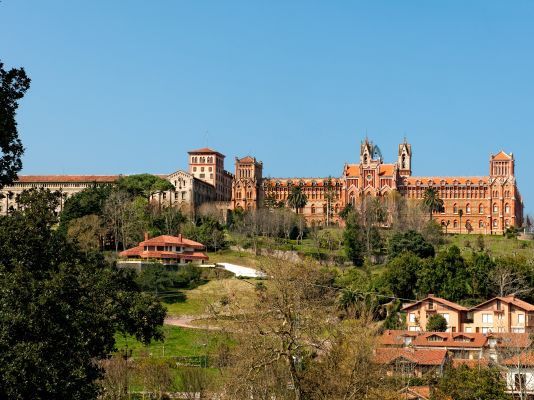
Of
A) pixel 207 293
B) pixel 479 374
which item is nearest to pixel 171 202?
pixel 207 293

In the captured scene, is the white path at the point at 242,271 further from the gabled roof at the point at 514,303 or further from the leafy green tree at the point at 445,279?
the gabled roof at the point at 514,303

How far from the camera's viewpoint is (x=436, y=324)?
207 feet

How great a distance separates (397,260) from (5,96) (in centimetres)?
5478

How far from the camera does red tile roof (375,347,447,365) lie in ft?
149

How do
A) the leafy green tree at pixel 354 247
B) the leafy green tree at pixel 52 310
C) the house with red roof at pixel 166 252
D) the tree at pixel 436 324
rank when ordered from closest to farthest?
the leafy green tree at pixel 52 310 < the tree at pixel 436 324 < the house with red roof at pixel 166 252 < the leafy green tree at pixel 354 247

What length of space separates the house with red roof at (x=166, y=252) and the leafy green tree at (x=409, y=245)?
16.3 m

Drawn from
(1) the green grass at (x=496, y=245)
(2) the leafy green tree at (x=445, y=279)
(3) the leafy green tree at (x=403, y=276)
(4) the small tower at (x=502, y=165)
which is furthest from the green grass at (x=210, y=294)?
(4) the small tower at (x=502, y=165)

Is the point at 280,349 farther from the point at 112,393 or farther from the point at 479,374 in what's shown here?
the point at 479,374

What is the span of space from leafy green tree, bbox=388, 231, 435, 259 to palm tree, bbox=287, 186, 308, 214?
33.5m

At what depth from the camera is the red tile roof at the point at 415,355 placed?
45.5 m

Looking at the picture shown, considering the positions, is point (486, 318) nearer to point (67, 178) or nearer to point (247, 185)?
point (67, 178)

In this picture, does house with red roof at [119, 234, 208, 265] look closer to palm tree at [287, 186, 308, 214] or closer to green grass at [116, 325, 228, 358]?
green grass at [116, 325, 228, 358]

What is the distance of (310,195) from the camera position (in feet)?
438

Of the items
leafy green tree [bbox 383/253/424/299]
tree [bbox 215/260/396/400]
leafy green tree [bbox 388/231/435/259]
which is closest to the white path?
leafy green tree [bbox 388/231/435/259]
